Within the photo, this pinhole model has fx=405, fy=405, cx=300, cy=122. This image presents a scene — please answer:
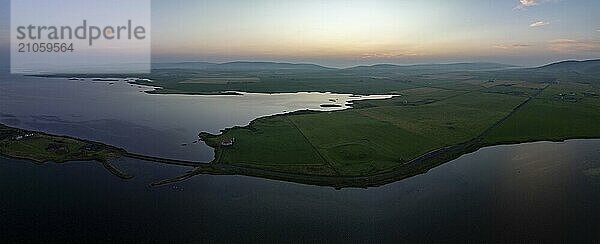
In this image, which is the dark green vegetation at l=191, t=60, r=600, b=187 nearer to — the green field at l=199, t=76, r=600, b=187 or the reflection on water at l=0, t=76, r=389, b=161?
the green field at l=199, t=76, r=600, b=187

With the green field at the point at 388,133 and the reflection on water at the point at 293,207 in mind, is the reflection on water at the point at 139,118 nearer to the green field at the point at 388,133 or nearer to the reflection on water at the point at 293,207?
the green field at the point at 388,133

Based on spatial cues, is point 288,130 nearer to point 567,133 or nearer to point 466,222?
point 466,222

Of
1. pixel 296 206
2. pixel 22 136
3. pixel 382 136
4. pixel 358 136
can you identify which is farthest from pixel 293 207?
pixel 22 136

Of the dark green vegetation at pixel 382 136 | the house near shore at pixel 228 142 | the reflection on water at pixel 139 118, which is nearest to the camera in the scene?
the dark green vegetation at pixel 382 136

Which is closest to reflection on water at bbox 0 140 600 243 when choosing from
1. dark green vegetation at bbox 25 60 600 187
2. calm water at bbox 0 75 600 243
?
calm water at bbox 0 75 600 243

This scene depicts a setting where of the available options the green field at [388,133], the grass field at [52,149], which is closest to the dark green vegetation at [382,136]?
the green field at [388,133]
